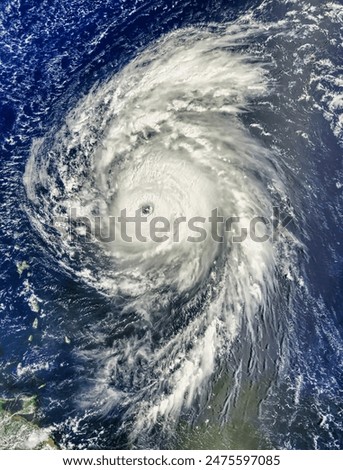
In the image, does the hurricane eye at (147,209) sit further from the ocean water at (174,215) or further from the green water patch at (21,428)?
the green water patch at (21,428)

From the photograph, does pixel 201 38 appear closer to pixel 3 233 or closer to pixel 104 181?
pixel 104 181

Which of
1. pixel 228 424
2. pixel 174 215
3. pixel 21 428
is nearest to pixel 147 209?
pixel 174 215

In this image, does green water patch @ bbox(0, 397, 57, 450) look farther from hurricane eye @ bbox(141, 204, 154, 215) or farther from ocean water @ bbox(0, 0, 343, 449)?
hurricane eye @ bbox(141, 204, 154, 215)

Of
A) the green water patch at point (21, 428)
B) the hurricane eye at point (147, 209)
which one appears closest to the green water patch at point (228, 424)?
the green water patch at point (21, 428)

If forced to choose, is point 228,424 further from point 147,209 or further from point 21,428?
point 147,209

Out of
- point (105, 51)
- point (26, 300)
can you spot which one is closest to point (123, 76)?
point (105, 51)

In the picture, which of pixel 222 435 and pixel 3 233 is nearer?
pixel 222 435
